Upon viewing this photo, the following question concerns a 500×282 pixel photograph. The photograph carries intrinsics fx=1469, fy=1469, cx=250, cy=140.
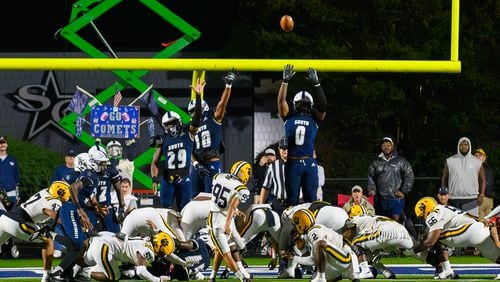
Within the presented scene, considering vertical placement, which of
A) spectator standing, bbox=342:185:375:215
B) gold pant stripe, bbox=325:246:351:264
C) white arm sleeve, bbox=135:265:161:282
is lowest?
white arm sleeve, bbox=135:265:161:282

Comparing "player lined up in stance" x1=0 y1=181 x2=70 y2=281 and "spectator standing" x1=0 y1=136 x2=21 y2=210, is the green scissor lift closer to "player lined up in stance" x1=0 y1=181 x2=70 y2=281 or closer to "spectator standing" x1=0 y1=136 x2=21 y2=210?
"spectator standing" x1=0 y1=136 x2=21 y2=210

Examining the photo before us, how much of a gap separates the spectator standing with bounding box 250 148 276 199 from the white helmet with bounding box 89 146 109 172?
3713 mm

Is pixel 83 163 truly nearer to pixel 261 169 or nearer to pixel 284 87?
pixel 284 87

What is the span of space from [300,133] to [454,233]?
1988 mm

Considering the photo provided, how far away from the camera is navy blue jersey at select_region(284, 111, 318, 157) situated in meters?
16.0

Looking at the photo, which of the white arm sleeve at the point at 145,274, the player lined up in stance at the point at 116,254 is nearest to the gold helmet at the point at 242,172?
the player lined up in stance at the point at 116,254

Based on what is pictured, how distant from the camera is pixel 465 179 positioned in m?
20.1

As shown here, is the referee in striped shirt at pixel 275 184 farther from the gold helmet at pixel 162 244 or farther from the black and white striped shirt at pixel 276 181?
the gold helmet at pixel 162 244

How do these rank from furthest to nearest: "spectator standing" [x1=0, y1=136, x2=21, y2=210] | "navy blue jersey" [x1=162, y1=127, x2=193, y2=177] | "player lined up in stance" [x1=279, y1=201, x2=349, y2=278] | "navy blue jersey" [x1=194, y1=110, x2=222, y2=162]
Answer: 1. "spectator standing" [x1=0, y1=136, x2=21, y2=210]
2. "navy blue jersey" [x1=194, y1=110, x2=222, y2=162]
3. "navy blue jersey" [x1=162, y1=127, x2=193, y2=177]
4. "player lined up in stance" [x1=279, y1=201, x2=349, y2=278]

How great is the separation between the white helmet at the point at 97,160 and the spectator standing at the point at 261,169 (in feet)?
12.2

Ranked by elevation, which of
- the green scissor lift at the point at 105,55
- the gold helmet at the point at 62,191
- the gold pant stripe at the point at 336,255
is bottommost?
the gold pant stripe at the point at 336,255

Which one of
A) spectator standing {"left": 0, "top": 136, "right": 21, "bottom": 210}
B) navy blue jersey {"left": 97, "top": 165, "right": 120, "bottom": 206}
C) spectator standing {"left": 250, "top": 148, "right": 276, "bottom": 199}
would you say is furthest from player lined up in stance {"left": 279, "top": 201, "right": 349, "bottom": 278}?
spectator standing {"left": 0, "top": 136, "right": 21, "bottom": 210}

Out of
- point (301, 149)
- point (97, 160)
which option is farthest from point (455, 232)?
point (97, 160)

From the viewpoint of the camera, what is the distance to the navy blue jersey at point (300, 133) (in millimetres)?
16016
